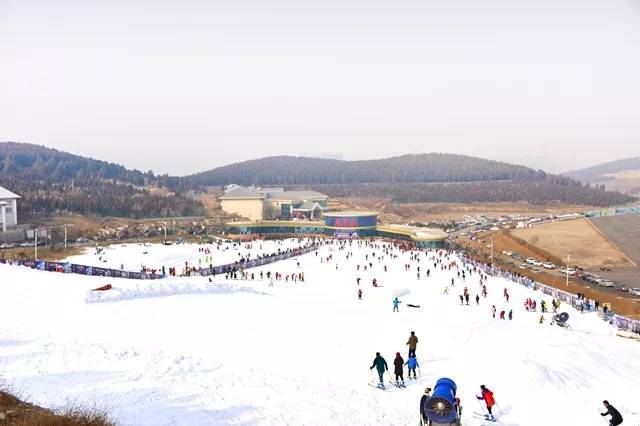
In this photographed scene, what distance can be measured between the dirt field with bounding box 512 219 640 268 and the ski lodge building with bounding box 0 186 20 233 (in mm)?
50679

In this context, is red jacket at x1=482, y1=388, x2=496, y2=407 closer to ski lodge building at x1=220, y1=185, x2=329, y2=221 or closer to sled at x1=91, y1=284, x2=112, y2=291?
sled at x1=91, y1=284, x2=112, y2=291

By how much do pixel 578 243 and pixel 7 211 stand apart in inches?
2277

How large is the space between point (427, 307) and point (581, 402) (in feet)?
31.8

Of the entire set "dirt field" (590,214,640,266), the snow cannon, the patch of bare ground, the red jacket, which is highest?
the patch of bare ground

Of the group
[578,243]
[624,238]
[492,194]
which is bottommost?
[578,243]

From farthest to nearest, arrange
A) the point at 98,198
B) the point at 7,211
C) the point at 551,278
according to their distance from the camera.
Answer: the point at 98,198 → the point at 7,211 → the point at 551,278

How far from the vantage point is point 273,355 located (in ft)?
37.8

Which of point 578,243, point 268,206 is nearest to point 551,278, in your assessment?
point 578,243

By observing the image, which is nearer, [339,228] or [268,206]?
[339,228]

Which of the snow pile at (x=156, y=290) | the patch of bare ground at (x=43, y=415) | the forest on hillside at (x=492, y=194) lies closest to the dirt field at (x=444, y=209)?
the forest on hillside at (x=492, y=194)

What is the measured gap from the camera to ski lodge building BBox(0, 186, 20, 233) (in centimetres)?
5196

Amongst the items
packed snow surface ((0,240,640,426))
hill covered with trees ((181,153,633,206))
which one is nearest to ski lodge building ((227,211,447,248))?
packed snow surface ((0,240,640,426))

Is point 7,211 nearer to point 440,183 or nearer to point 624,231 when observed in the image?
point 624,231

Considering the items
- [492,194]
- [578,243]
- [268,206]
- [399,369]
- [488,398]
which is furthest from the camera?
[492,194]
